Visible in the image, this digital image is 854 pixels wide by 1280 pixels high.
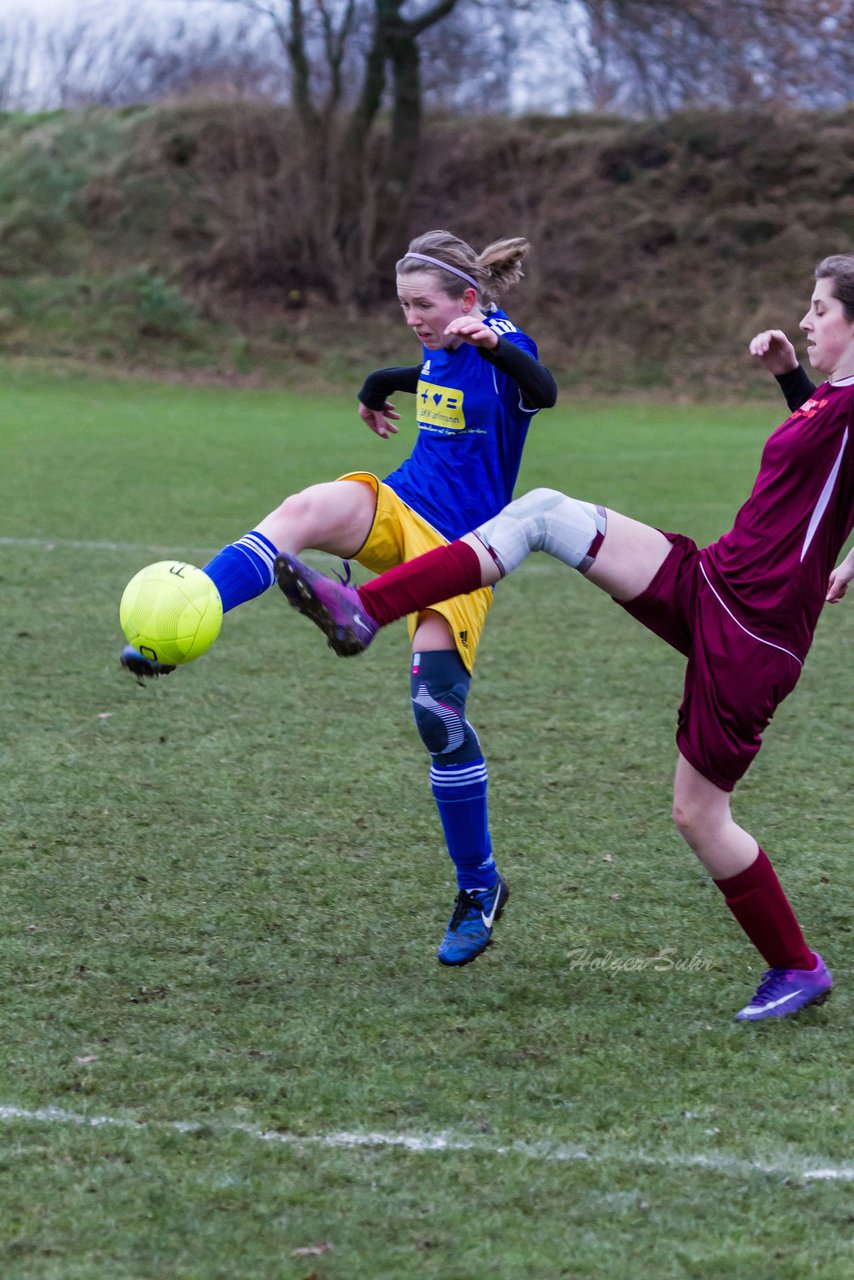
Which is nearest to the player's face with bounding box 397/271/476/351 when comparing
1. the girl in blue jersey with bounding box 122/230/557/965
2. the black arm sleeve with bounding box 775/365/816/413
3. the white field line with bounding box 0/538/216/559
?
the girl in blue jersey with bounding box 122/230/557/965

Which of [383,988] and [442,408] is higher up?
[442,408]

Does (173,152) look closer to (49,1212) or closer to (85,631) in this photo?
(85,631)

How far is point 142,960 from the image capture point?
3.63 meters

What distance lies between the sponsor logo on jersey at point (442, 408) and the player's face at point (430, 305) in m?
0.13

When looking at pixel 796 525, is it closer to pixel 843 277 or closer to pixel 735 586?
pixel 735 586

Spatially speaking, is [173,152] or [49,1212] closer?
[49,1212]

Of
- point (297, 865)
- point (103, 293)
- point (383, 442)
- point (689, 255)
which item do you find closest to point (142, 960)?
point (297, 865)

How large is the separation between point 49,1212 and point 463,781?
5.41ft

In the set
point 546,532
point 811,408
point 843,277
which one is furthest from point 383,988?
point 843,277

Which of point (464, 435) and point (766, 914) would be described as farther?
point (464, 435)

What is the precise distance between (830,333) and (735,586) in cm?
61

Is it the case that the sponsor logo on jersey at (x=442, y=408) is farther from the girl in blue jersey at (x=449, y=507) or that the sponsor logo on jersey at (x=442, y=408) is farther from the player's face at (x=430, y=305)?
the player's face at (x=430, y=305)

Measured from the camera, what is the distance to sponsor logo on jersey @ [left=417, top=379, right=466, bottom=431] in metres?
3.88

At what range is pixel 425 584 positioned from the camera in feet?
10.8
